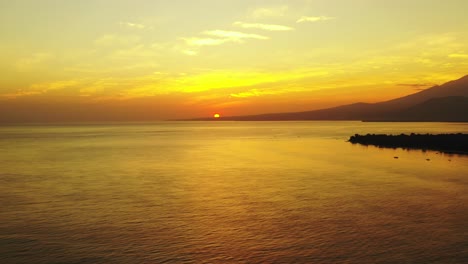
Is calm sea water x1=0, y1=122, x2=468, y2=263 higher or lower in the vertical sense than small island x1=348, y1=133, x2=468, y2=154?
lower

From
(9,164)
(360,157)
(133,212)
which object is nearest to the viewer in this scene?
(133,212)

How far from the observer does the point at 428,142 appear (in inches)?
3056

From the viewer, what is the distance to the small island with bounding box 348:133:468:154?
226 ft

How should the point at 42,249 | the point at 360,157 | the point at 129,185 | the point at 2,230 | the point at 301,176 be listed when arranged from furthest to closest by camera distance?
the point at 360,157, the point at 301,176, the point at 129,185, the point at 2,230, the point at 42,249

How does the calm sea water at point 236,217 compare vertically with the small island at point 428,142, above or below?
below

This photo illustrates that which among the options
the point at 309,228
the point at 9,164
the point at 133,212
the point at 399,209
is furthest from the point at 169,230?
the point at 9,164

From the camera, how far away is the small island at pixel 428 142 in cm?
6900

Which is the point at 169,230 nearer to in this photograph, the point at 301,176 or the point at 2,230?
the point at 2,230

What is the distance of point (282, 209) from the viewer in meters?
Result: 26.3

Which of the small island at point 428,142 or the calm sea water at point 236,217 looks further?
the small island at point 428,142

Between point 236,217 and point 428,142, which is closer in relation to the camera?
point 236,217

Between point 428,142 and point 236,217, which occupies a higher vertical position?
point 428,142

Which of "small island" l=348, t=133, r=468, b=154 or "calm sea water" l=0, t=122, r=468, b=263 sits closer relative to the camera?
"calm sea water" l=0, t=122, r=468, b=263

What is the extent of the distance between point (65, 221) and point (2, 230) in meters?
3.13
